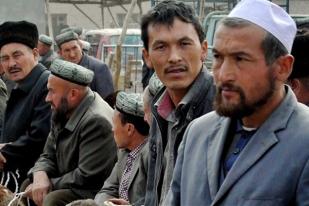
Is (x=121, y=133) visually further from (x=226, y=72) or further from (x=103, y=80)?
(x=103, y=80)

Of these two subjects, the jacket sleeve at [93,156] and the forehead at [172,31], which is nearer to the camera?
the forehead at [172,31]

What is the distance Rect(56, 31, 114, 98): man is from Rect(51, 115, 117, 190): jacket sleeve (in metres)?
2.97

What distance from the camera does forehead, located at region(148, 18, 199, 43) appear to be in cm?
376

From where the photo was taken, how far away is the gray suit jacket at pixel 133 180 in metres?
4.45

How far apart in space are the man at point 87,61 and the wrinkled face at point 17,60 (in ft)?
6.60

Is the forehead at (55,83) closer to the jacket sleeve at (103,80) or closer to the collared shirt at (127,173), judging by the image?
the collared shirt at (127,173)

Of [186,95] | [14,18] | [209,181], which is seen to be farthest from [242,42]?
[14,18]

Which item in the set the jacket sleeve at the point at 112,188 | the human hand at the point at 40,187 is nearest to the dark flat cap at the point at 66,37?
the human hand at the point at 40,187

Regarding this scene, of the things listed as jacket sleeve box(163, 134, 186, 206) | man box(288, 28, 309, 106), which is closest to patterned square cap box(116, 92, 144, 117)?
man box(288, 28, 309, 106)

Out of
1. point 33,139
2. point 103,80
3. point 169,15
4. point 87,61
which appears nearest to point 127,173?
point 169,15

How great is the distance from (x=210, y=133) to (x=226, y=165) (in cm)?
17

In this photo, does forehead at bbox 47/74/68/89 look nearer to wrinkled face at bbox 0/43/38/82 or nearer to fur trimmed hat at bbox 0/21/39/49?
wrinkled face at bbox 0/43/38/82

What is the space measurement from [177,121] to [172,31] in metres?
0.51

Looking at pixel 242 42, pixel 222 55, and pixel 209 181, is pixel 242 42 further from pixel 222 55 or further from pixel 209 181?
pixel 209 181
